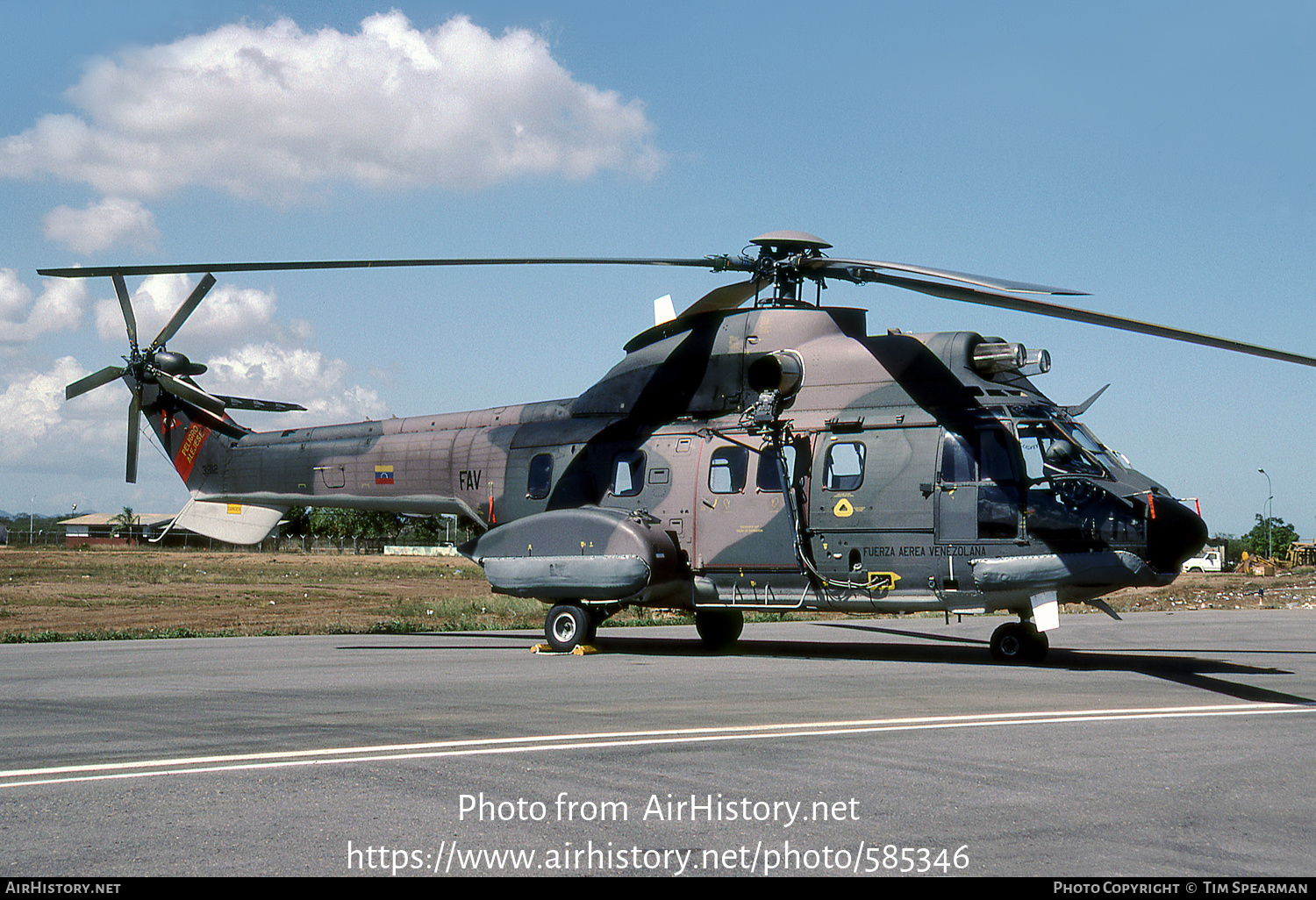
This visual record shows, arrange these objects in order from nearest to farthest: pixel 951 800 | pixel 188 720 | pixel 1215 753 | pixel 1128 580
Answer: pixel 951 800 < pixel 1215 753 < pixel 188 720 < pixel 1128 580

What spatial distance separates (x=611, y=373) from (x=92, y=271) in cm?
743

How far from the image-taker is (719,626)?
17.4m

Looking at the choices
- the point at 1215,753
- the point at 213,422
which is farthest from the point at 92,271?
the point at 1215,753

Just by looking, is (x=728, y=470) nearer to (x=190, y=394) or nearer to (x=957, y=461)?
(x=957, y=461)

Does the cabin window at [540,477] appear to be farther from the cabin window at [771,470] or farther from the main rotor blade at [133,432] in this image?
the main rotor blade at [133,432]

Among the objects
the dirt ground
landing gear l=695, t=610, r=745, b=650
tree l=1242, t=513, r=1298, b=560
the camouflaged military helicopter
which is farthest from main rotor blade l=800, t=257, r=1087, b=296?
tree l=1242, t=513, r=1298, b=560

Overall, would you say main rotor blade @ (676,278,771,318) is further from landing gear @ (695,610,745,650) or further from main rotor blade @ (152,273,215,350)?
main rotor blade @ (152,273,215,350)

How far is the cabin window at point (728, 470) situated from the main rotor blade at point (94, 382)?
43.9 feet

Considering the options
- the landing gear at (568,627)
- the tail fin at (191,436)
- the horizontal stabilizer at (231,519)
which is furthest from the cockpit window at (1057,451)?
the tail fin at (191,436)

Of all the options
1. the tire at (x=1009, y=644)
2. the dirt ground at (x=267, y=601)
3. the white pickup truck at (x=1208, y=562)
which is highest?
the tire at (x=1009, y=644)

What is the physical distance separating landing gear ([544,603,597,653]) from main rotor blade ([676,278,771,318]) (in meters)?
4.76

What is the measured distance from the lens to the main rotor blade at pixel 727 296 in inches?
615
